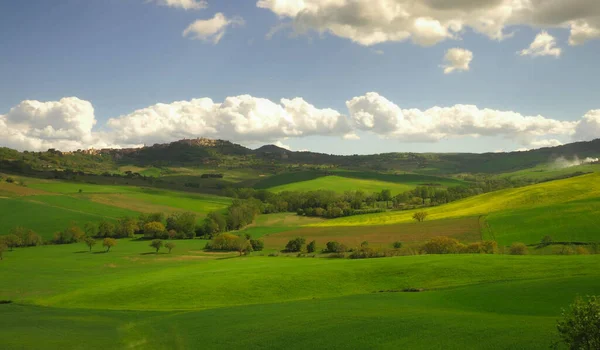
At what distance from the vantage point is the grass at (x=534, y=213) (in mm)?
76750

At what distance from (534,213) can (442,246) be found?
97.1ft

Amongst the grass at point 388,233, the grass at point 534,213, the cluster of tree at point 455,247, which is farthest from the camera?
the grass at point 388,233

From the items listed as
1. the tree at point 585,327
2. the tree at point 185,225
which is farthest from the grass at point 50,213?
the tree at point 585,327

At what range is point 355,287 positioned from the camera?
174 ft

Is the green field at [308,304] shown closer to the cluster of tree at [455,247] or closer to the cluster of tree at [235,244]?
the cluster of tree at [455,247]

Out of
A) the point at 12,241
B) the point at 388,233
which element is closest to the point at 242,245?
the point at 388,233

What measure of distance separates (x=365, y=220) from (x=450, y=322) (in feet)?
297

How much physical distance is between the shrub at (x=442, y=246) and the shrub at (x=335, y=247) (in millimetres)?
16634

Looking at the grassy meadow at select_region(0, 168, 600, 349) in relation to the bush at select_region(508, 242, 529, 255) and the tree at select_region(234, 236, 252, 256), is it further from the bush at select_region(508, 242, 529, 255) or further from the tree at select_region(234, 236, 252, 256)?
the bush at select_region(508, 242, 529, 255)

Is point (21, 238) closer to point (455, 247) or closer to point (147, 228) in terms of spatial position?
point (147, 228)

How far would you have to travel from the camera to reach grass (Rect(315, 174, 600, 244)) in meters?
76.8

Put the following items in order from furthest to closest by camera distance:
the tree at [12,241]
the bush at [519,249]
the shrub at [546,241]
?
the tree at [12,241] → the shrub at [546,241] → the bush at [519,249]

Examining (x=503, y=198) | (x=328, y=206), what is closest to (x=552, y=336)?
(x=503, y=198)

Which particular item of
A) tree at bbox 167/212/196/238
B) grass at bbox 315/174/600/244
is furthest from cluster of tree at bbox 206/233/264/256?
grass at bbox 315/174/600/244
